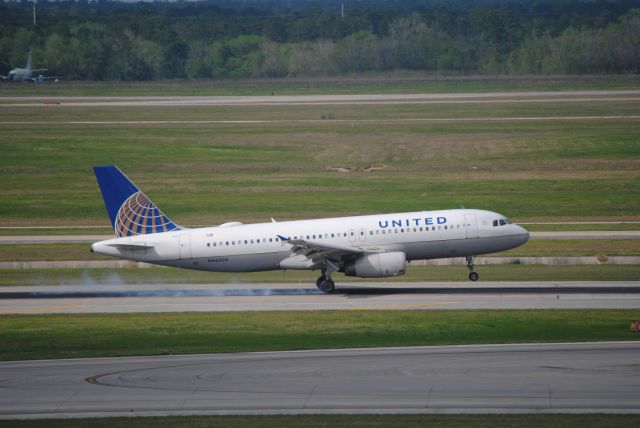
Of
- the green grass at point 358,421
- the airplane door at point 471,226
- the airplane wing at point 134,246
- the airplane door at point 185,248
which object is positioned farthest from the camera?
the airplane door at point 471,226

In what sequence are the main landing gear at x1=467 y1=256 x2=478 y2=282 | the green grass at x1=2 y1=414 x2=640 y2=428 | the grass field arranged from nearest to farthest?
the green grass at x1=2 y1=414 x2=640 y2=428 → the main landing gear at x1=467 y1=256 x2=478 y2=282 → the grass field

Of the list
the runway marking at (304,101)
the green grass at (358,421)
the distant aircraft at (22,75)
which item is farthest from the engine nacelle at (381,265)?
the distant aircraft at (22,75)

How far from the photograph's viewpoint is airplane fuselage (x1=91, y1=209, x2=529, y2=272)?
50.5m

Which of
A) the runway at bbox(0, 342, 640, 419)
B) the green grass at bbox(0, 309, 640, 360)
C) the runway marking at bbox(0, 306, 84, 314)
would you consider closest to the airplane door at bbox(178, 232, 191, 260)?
the runway marking at bbox(0, 306, 84, 314)

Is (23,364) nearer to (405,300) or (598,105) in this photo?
(405,300)

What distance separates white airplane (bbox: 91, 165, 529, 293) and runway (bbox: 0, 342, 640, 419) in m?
14.0

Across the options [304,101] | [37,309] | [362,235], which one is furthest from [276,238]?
[304,101]

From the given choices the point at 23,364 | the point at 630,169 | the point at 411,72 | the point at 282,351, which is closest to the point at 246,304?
the point at 282,351

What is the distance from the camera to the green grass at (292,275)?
53.0 meters

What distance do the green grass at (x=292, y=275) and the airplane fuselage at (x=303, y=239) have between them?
269cm

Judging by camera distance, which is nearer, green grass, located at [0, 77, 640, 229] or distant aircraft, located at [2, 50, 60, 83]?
green grass, located at [0, 77, 640, 229]

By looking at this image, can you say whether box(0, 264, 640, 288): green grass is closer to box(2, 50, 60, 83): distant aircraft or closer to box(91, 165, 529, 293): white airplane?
box(91, 165, 529, 293): white airplane

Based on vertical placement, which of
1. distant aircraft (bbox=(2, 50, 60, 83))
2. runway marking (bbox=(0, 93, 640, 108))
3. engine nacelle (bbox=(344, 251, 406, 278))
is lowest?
engine nacelle (bbox=(344, 251, 406, 278))

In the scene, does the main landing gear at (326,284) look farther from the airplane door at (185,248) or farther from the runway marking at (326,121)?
the runway marking at (326,121)
